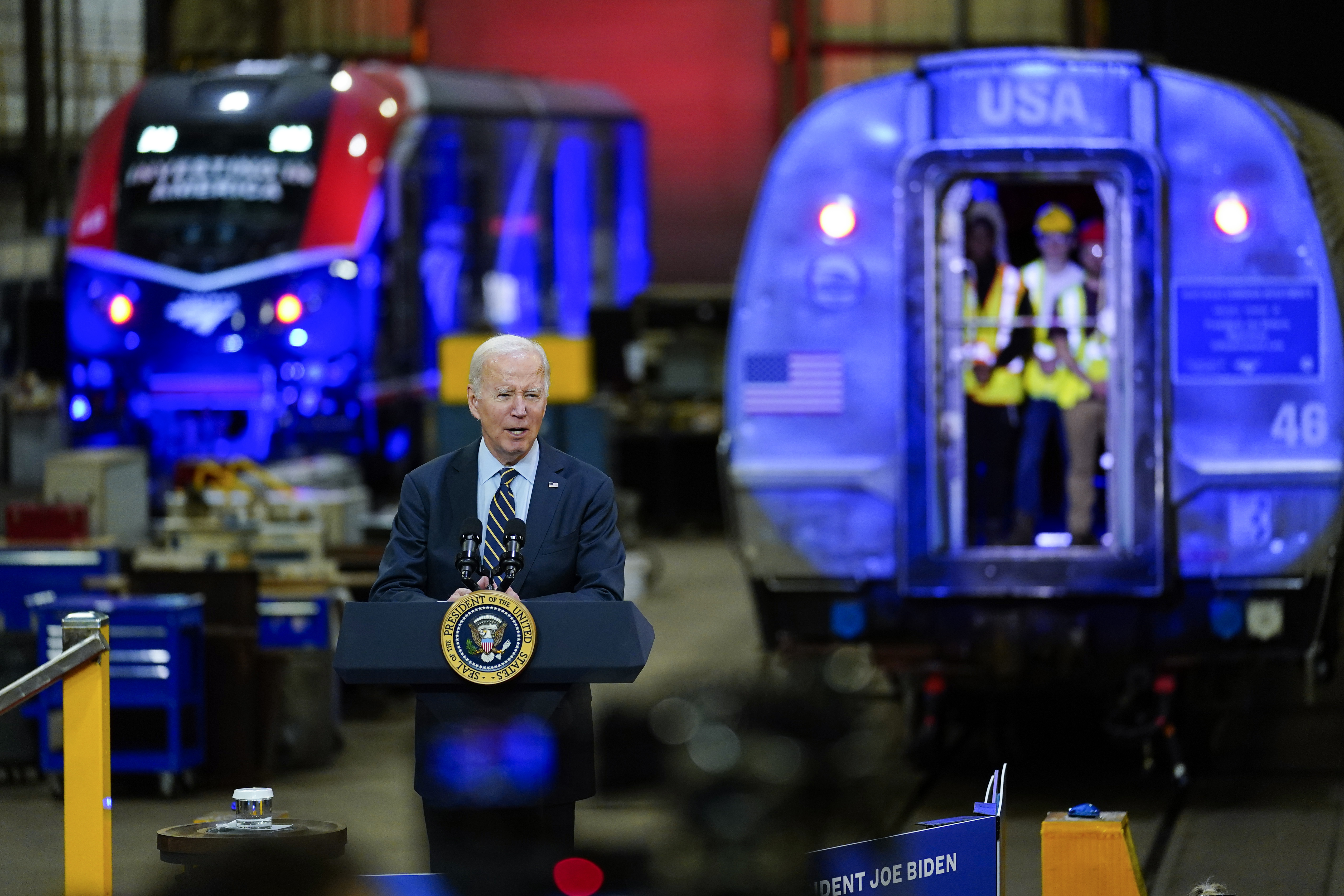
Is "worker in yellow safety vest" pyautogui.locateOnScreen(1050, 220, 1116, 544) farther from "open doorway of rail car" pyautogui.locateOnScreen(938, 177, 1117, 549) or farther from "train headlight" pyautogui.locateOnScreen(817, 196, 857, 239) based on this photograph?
"train headlight" pyautogui.locateOnScreen(817, 196, 857, 239)

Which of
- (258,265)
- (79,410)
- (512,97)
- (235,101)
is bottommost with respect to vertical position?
(79,410)

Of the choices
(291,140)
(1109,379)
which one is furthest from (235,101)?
(1109,379)

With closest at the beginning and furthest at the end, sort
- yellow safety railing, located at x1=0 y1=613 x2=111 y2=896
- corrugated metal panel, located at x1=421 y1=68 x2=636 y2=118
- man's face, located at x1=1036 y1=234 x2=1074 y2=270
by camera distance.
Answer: yellow safety railing, located at x1=0 y1=613 x2=111 y2=896
man's face, located at x1=1036 y1=234 x2=1074 y2=270
corrugated metal panel, located at x1=421 y1=68 x2=636 y2=118

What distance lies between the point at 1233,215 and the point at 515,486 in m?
4.68

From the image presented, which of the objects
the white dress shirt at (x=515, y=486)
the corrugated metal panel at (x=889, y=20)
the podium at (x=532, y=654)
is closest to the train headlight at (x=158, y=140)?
the white dress shirt at (x=515, y=486)

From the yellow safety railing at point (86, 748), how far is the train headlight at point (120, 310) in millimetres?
11392

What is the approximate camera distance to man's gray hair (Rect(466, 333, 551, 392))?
4.02m

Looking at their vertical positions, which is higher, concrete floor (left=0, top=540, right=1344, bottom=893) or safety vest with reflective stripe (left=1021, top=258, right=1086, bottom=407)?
safety vest with reflective stripe (left=1021, top=258, right=1086, bottom=407)

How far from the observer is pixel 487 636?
12.7ft

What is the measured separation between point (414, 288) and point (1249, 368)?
404 inches

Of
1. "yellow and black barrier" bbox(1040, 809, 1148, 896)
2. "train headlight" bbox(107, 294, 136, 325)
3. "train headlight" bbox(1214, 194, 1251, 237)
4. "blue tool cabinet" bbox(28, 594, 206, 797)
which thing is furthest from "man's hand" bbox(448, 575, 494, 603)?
"train headlight" bbox(107, 294, 136, 325)

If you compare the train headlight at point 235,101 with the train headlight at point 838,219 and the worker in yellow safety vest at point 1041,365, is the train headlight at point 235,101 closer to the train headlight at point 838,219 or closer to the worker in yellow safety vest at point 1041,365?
the worker in yellow safety vest at point 1041,365

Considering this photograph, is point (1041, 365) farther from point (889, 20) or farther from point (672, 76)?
point (889, 20)

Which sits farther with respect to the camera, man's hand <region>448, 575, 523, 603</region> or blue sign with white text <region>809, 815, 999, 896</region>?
blue sign with white text <region>809, 815, 999, 896</region>
